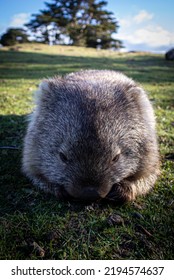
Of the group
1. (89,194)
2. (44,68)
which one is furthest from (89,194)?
(44,68)

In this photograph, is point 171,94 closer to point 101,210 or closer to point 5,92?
point 5,92

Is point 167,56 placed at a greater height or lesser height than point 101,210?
greater

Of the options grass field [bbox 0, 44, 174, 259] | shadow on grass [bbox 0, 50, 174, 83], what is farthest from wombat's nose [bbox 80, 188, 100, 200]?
shadow on grass [bbox 0, 50, 174, 83]

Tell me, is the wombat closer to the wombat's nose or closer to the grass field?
the wombat's nose

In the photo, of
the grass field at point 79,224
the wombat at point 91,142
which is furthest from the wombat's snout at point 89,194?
the grass field at point 79,224

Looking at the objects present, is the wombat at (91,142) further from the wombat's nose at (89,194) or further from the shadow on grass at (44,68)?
the shadow on grass at (44,68)

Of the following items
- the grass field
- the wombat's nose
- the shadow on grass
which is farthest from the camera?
the shadow on grass

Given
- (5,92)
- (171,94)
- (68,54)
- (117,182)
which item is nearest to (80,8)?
(5,92)
